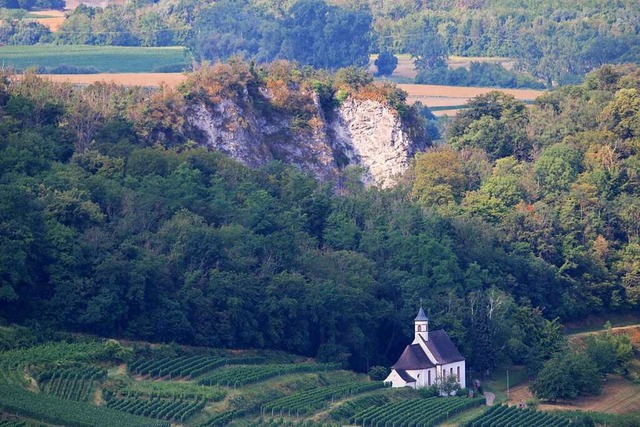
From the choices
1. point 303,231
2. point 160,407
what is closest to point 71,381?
point 160,407

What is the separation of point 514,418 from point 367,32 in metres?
78.7

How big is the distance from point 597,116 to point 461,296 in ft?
70.4

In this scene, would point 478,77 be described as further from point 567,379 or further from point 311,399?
point 311,399

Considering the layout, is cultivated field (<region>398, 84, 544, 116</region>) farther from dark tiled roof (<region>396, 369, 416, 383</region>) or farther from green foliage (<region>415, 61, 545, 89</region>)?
dark tiled roof (<region>396, 369, 416, 383</region>)

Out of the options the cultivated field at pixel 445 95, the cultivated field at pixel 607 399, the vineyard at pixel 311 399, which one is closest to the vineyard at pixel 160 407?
the vineyard at pixel 311 399

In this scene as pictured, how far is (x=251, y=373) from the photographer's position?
65500 millimetres

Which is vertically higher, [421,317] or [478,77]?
[478,77]

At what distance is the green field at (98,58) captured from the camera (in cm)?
11356

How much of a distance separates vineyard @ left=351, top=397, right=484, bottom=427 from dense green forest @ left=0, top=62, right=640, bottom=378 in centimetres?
504

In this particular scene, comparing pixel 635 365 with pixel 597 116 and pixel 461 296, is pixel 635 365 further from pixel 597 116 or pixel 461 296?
pixel 597 116

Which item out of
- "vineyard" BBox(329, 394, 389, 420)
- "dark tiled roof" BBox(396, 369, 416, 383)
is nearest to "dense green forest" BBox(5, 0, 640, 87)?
"dark tiled roof" BBox(396, 369, 416, 383)

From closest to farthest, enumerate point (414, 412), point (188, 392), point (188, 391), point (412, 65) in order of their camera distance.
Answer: point (188, 392), point (188, 391), point (414, 412), point (412, 65)

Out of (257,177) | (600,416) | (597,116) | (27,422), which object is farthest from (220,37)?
(27,422)

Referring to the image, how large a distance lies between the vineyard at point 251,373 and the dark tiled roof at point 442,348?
4.10 metres
